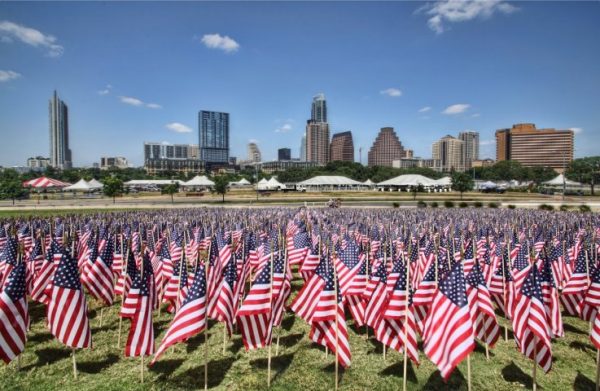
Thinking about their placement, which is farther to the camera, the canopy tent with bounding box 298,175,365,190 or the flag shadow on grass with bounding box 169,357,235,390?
the canopy tent with bounding box 298,175,365,190

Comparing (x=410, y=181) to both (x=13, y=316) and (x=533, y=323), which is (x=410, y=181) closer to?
(x=533, y=323)

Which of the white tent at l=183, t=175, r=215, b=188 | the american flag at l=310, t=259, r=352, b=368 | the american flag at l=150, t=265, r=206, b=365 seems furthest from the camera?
the white tent at l=183, t=175, r=215, b=188

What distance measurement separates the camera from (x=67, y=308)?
25.7 ft

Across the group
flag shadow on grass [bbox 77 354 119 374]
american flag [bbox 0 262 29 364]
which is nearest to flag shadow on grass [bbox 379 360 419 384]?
flag shadow on grass [bbox 77 354 119 374]

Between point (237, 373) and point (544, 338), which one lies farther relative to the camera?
point (237, 373)

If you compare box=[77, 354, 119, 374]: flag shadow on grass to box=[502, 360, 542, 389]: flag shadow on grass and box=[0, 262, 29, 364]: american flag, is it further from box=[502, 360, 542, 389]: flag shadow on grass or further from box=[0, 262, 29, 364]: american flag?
box=[502, 360, 542, 389]: flag shadow on grass

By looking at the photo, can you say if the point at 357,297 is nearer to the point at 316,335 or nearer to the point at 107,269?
the point at 316,335

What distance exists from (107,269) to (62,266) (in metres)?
3.53

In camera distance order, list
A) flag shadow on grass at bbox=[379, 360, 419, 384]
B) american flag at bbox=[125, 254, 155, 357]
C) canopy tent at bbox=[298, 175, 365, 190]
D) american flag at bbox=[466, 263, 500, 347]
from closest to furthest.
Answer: american flag at bbox=[125, 254, 155, 357]
american flag at bbox=[466, 263, 500, 347]
flag shadow on grass at bbox=[379, 360, 419, 384]
canopy tent at bbox=[298, 175, 365, 190]

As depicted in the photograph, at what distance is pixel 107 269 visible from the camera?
1115 cm

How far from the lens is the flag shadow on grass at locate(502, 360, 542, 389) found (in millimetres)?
8363

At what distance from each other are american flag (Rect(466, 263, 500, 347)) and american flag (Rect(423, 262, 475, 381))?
1.26 m

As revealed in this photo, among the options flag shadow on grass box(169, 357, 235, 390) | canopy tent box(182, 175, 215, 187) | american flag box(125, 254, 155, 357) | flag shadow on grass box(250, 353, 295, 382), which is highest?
canopy tent box(182, 175, 215, 187)

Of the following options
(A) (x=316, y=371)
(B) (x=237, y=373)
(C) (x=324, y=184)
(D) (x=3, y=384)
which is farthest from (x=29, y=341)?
(C) (x=324, y=184)
